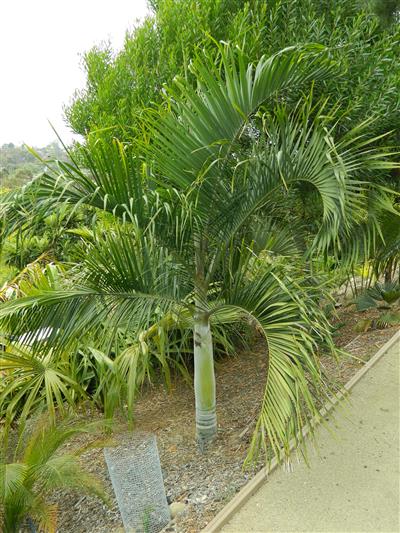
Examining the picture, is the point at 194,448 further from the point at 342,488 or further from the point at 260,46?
the point at 260,46

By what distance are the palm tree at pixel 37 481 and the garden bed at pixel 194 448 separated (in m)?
0.31

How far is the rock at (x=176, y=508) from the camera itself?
2.33 m

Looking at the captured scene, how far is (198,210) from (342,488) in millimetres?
1741

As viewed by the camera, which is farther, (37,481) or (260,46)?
(260,46)

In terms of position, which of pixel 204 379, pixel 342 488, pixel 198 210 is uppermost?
pixel 198 210

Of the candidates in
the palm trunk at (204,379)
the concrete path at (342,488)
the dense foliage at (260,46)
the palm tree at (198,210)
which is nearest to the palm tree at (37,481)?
the palm tree at (198,210)

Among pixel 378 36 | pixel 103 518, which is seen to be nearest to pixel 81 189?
pixel 103 518

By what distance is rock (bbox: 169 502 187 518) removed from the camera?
2.33 m

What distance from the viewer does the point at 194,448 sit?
9.68ft

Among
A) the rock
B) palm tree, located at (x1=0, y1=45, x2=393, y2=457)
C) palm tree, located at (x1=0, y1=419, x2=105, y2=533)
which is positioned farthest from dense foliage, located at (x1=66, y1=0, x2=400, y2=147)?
the rock

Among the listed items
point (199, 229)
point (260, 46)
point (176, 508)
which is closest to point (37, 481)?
point (176, 508)

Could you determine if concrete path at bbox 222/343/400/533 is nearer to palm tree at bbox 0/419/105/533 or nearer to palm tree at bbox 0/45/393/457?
palm tree at bbox 0/45/393/457

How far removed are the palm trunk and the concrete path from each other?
0.51 meters

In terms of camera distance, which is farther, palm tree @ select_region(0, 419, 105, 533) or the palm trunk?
the palm trunk
